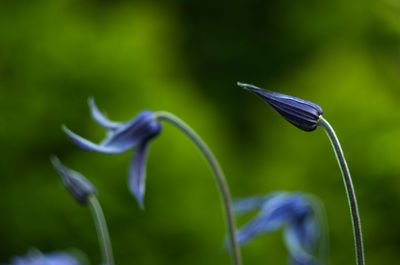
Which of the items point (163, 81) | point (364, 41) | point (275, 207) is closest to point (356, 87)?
point (364, 41)

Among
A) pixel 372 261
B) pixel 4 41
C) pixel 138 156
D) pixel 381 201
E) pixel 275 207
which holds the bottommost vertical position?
pixel 372 261

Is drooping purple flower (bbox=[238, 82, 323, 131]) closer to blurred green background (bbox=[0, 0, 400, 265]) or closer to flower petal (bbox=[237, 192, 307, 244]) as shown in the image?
flower petal (bbox=[237, 192, 307, 244])

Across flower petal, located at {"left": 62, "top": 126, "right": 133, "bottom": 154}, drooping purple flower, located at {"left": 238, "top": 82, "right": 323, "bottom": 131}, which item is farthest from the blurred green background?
drooping purple flower, located at {"left": 238, "top": 82, "right": 323, "bottom": 131}

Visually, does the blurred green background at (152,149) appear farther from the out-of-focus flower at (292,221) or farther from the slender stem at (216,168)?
the slender stem at (216,168)

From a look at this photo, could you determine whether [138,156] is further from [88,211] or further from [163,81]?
[163,81]

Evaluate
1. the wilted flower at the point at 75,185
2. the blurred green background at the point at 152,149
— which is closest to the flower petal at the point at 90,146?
the wilted flower at the point at 75,185

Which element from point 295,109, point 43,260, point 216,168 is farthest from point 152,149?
point 295,109

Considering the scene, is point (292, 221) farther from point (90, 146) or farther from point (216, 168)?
point (90, 146)
